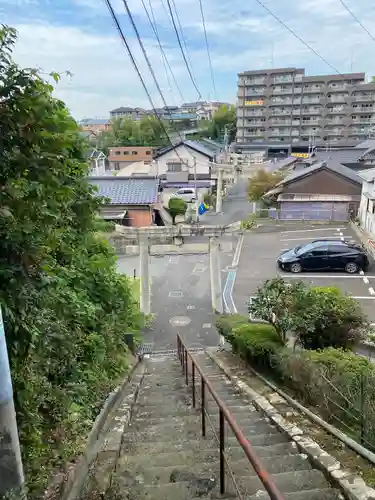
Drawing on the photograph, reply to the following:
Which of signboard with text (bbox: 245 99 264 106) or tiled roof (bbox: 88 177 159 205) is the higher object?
signboard with text (bbox: 245 99 264 106)

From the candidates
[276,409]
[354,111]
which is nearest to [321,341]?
[276,409]

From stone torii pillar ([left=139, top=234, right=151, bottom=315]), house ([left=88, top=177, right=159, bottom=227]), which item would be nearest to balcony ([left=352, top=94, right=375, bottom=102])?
house ([left=88, top=177, right=159, bottom=227])

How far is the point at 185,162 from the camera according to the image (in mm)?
41281

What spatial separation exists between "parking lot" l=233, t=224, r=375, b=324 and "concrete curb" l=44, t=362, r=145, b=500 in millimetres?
6326

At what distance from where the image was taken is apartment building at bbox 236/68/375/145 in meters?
54.8

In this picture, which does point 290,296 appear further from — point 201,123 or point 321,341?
point 201,123

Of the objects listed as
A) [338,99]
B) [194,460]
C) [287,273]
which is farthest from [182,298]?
[338,99]

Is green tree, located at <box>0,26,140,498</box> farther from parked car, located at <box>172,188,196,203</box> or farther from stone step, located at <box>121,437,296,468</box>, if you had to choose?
parked car, located at <box>172,188,196,203</box>

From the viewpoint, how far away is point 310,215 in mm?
27609

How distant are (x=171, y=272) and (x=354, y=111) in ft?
152

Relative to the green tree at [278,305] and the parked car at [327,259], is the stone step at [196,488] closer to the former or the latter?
the green tree at [278,305]

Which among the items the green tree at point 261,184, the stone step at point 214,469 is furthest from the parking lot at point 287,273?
the stone step at point 214,469

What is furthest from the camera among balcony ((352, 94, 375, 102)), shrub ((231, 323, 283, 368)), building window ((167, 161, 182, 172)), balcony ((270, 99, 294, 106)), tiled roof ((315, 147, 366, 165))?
balcony ((270, 99, 294, 106))

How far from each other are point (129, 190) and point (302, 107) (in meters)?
39.8
